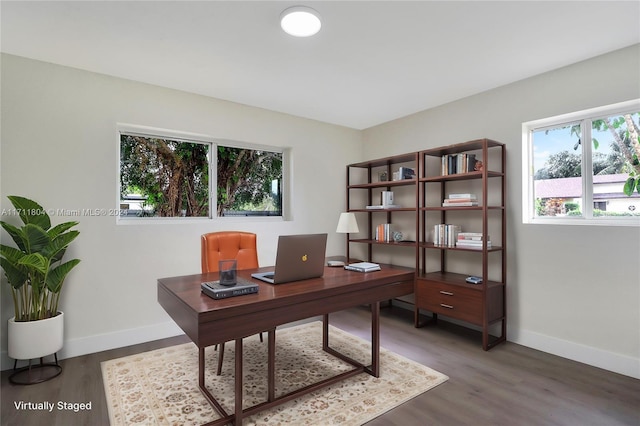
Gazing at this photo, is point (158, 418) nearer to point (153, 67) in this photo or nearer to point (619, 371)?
point (153, 67)

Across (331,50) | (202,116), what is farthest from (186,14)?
(202,116)

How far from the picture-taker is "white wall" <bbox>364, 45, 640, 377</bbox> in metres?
2.48

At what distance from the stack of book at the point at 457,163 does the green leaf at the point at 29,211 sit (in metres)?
3.56

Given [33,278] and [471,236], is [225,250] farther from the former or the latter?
[471,236]

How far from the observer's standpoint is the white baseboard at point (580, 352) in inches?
96.1

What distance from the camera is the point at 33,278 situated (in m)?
2.38

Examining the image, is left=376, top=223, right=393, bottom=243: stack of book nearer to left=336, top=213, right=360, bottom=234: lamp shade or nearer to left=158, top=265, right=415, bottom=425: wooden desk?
left=336, top=213, right=360, bottom=234: lamp shade

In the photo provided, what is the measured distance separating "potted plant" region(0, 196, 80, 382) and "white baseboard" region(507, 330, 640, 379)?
393 cm

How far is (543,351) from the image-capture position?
288 cm

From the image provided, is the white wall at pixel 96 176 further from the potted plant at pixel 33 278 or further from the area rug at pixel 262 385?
the area rug at pixel 262 385

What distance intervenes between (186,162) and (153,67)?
1.05m

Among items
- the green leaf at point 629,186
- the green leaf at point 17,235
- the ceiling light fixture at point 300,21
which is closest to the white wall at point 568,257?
the green leaf at point 629,186

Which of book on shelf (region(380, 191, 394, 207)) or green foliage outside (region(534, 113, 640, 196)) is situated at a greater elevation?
green foliage outside (region(534, 113, 640, 196))

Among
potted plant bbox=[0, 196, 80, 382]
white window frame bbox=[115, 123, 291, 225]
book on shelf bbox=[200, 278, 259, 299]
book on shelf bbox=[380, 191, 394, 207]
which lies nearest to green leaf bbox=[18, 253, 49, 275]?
potted plant bbox=[0, 196, 80, 382]
